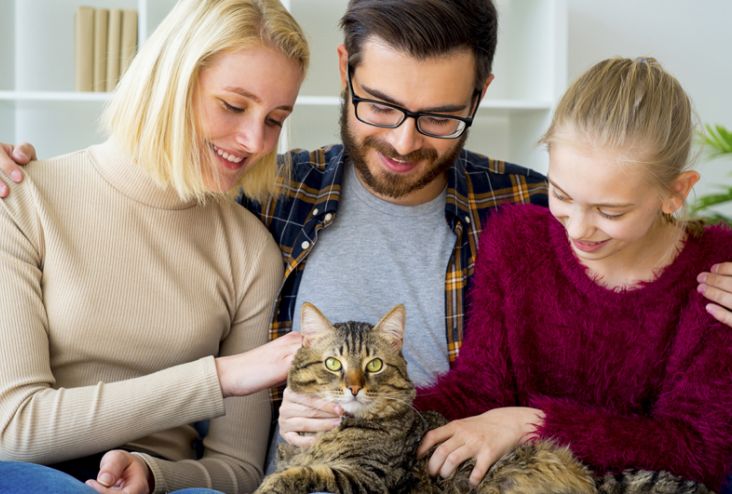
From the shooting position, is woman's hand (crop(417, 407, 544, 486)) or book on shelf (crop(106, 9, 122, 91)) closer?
woman's hand (crop(417, 407, 544, 486))

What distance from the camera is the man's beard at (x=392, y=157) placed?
184 cm

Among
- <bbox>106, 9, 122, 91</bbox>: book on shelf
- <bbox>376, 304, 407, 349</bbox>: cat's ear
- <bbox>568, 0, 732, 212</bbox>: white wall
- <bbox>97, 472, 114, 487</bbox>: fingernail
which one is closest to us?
<bbox>97, 472, 114, 487</bbox>: fingernail

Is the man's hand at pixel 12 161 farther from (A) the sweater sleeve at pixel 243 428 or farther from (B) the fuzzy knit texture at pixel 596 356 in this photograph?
(B) the fuzzy knit texture at pixel 596 356

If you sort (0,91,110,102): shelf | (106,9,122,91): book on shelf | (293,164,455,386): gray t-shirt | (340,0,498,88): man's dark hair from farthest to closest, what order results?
(106,9,122,91): book on shelf → (0,91,110,102): shelf → (293,164,455,386): gray t-shirt → (340,0,498,88): man's dark hair

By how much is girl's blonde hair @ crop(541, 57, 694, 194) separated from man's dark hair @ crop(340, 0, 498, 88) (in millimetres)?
330

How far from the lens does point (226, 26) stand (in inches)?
65.1

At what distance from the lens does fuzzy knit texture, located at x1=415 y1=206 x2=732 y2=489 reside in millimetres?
1531

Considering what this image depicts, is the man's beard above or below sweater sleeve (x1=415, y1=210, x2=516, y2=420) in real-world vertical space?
above

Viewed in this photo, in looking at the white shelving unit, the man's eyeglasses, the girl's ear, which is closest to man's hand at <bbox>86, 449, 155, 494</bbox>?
the man's eyeglasses

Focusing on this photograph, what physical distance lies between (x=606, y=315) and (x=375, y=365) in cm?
52

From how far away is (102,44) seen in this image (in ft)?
9.42

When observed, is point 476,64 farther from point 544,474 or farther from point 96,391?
point 96,391

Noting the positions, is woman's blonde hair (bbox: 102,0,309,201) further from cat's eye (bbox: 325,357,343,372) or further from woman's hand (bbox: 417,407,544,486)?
woman's hand (bbox: 417,407,544,486)

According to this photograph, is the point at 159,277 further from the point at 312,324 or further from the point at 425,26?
the point at 425,26
